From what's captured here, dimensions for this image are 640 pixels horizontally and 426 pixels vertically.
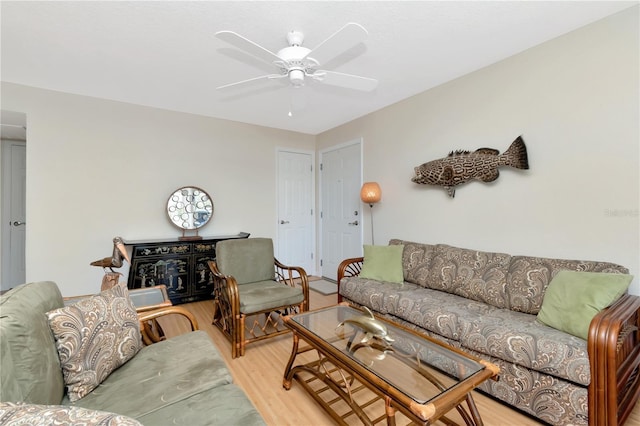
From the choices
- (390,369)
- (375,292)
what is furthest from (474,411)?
(375,292)

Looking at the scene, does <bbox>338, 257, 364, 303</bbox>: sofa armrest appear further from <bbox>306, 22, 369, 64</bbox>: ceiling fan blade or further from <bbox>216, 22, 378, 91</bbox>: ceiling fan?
<bbox>306, 22, 369, 64</bbox>: ceiling fan blade

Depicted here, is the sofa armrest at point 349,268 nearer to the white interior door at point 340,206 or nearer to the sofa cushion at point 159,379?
the white interior door at point 340,206

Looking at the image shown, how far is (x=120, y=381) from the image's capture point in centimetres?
127

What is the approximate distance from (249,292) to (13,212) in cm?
406

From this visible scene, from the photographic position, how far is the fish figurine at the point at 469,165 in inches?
95.7

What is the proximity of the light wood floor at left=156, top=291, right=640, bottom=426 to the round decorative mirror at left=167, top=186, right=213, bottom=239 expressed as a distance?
1.58 meters

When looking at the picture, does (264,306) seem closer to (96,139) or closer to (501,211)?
(501,211)

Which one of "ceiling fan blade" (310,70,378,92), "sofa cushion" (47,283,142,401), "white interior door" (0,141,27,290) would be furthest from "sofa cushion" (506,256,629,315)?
"white interior door" (0,141,27,290)

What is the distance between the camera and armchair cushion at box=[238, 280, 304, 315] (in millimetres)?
2410

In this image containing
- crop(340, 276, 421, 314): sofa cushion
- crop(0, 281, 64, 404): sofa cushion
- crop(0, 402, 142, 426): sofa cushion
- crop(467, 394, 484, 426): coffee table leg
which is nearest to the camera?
crop(0, 402, 142, 426): sofa cushion

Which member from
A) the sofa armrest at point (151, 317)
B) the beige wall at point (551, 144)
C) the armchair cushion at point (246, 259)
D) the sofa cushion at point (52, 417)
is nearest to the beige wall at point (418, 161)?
the beige wall at point (551, 144)

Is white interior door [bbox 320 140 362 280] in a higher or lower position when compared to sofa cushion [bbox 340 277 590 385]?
higher

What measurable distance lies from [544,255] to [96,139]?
480cm

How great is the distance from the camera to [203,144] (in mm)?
4086
